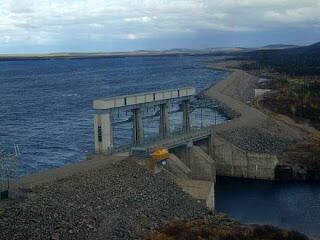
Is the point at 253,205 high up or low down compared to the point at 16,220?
down

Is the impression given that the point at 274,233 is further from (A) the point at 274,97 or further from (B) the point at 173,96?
(A) the point at 274,97

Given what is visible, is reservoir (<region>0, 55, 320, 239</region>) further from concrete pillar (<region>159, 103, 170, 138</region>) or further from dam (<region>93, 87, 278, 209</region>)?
concrete pillar (<region>159, 103, 170, 138</region>)

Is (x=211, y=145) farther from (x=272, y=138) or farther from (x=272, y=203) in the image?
(x=272, y=203)

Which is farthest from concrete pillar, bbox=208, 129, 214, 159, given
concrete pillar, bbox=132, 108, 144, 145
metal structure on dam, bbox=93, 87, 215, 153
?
concrete pillar, bbox=132, 108, 144, 145

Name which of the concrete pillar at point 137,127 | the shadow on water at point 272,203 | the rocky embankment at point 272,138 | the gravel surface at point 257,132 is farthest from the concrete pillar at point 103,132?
the rocky embankment at point 272,138

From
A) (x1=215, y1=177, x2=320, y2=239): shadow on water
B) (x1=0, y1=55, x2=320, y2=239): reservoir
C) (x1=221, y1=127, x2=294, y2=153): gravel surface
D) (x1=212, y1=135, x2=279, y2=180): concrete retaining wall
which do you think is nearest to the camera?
(x1=215, y1=177, x2=320, y2=239): shadow on water

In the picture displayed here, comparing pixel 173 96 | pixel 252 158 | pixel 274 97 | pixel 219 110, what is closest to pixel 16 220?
pixel 173 96

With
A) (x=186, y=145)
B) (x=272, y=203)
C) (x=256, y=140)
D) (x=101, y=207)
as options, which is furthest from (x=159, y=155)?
(x=256, y=140)
